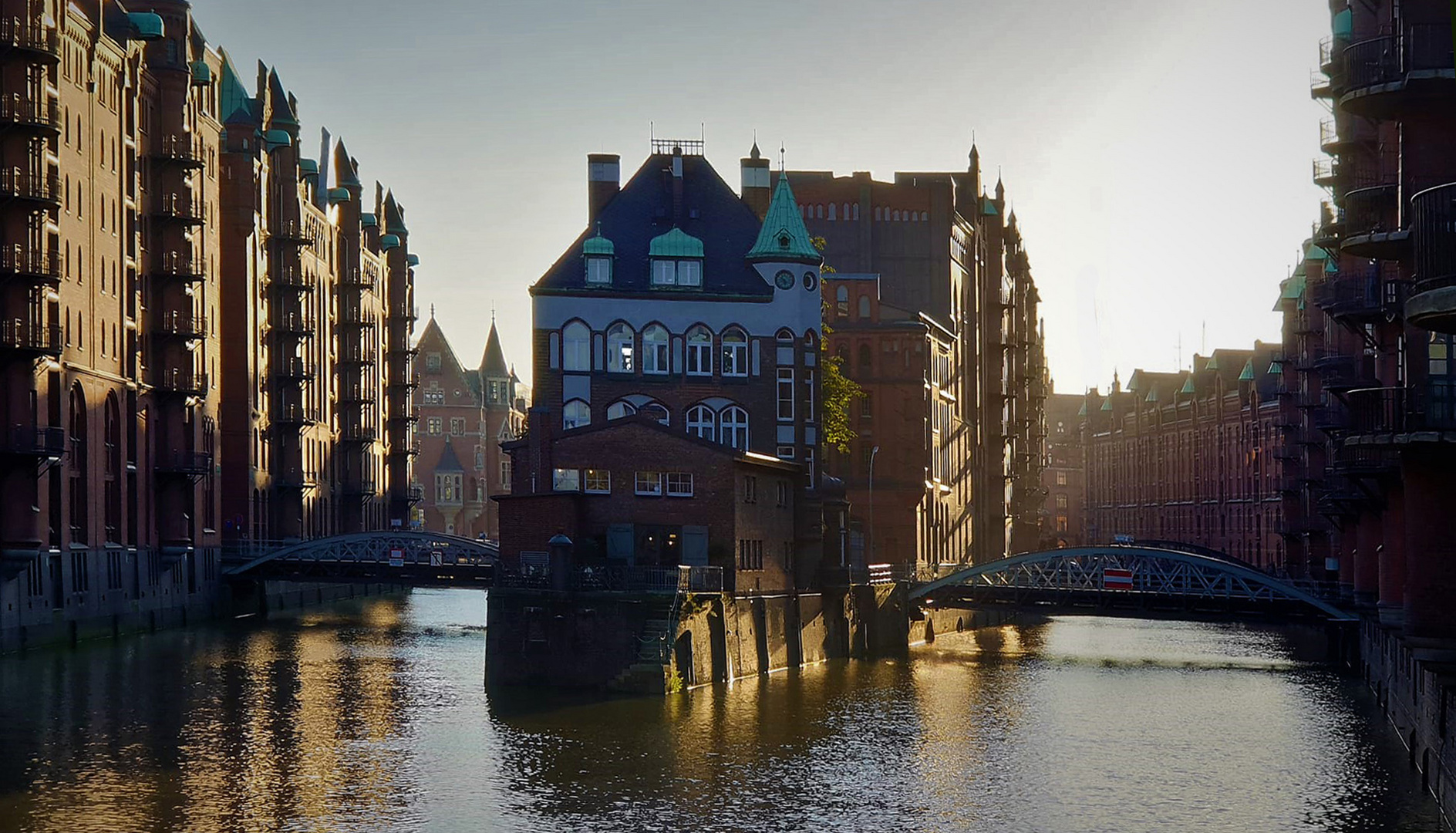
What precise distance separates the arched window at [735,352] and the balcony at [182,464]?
31938 mm

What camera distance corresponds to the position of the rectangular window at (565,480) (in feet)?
233

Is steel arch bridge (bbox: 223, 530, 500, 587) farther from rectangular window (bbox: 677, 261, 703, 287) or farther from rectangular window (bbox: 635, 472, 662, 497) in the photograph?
rectangular window (bbox: 635, 472, 662, 497)

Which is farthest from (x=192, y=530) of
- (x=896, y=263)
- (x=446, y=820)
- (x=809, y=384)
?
(x=446, y=820)

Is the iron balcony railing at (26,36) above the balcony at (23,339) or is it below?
above

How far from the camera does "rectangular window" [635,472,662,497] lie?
7081 centimetres

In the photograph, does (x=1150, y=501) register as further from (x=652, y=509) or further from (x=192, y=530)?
(x=652, y=509)

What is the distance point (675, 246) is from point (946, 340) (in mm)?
41108

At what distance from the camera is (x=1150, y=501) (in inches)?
7840

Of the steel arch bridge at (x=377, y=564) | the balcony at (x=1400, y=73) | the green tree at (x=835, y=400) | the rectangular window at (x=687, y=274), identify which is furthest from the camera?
the green tree at (x=835, y=400)

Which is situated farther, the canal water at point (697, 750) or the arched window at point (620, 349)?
the arched window at point (620, 349)

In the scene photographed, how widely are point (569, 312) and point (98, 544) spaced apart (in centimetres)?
2426

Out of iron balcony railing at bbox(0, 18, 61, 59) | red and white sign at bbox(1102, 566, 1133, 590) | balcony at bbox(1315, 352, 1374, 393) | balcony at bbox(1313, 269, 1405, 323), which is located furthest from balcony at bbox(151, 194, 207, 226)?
balcony at bbox(1313, 269, 1405, 323)

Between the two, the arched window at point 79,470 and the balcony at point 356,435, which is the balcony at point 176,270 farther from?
the balcony at point 356,435

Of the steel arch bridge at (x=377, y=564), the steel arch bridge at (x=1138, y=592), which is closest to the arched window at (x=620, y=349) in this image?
the steel arch bridge at (x=377, y=564)
